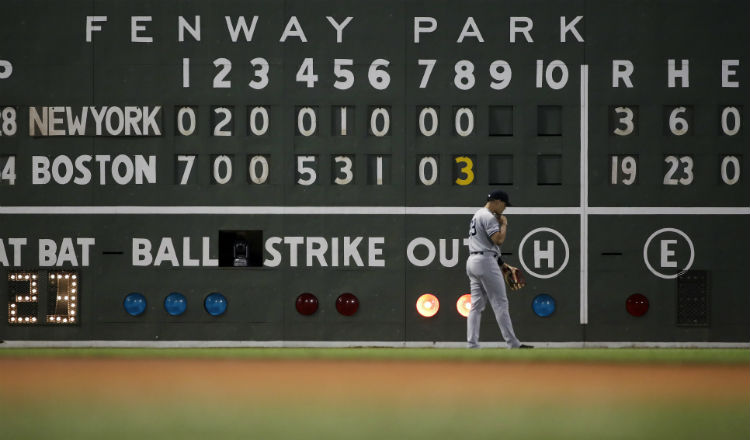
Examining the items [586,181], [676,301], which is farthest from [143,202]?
[676,301]

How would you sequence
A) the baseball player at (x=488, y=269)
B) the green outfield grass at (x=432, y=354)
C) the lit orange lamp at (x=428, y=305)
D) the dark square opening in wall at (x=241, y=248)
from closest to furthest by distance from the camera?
the green outfield grass at (x=432, y=354), the baseball player at (x=488, y=269), the lit orange lamp at (x=428, y=305), the dark square opening in wall at (x=241, y=248)

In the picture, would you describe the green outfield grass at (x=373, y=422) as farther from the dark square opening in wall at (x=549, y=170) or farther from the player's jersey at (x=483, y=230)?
the dark square opening in wall at (x=549, y=170)

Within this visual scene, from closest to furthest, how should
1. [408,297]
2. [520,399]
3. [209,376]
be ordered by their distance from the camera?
[520,399] → [209,376] → [408,297]

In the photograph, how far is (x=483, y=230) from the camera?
43.2 feet

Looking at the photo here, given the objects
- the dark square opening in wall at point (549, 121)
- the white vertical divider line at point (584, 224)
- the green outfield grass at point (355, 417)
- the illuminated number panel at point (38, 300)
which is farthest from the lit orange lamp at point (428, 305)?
the illuminated number panel at point (38, 300)

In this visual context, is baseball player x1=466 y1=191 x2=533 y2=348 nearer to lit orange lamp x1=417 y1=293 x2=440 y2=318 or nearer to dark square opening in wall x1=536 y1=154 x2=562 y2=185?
lit orange lamp x1=417 y1=293 x2=440 y2=318

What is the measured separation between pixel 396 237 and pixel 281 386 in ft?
10.7

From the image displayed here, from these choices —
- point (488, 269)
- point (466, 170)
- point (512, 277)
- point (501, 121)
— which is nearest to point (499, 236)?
point (488, 269)

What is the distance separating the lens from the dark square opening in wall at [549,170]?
13.7 m

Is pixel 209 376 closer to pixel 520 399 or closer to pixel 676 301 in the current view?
pixel 520 399

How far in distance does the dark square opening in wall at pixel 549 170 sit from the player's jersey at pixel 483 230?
2.62ft

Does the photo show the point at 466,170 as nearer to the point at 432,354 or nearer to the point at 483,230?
the point at 483,230

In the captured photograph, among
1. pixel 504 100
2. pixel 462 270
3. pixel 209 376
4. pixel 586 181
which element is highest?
pixel 504 100

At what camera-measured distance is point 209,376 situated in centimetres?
1159
